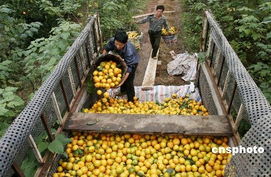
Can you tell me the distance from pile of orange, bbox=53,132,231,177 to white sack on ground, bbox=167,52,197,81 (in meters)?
3.77

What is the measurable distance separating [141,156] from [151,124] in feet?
1.60

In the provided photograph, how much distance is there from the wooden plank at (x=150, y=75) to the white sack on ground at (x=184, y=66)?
490 mm

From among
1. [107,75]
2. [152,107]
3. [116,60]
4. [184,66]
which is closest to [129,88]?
[152,107]

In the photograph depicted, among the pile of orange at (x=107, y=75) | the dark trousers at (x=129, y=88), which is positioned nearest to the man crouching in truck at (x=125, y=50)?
the dark trousers at (x=129, y=88)

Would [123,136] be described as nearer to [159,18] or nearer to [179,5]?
[159,18]

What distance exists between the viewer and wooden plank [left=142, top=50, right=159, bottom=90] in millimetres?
6571

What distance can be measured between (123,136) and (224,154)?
1.48m

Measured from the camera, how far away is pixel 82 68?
463 centimetres

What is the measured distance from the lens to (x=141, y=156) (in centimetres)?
344

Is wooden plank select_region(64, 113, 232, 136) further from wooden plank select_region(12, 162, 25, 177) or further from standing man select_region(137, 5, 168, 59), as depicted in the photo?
standing man select_region(137, 5, 168, 59)

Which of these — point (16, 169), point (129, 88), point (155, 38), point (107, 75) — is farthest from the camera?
point (155, 38)

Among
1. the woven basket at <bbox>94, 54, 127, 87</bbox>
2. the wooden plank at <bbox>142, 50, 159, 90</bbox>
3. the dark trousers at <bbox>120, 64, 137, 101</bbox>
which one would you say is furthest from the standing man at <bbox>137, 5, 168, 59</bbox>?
the woven basket at <bbox>94, 54, 127, 87</bbox>

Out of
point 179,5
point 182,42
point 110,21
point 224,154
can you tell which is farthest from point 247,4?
point 179,5

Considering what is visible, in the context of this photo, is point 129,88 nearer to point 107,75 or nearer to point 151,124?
point 107,75
